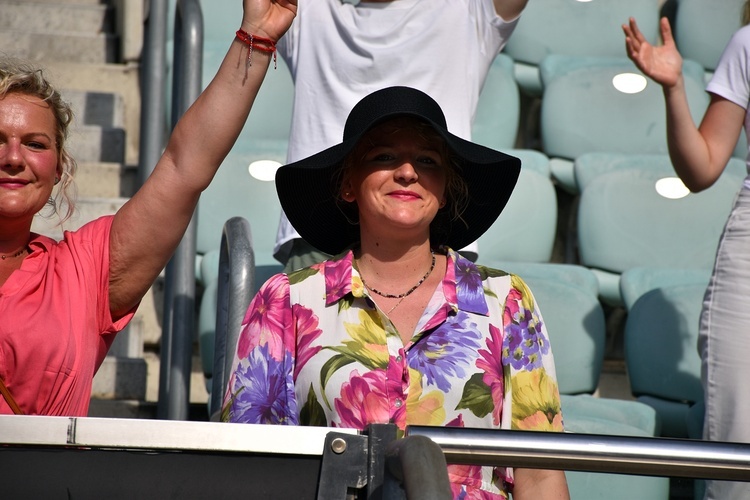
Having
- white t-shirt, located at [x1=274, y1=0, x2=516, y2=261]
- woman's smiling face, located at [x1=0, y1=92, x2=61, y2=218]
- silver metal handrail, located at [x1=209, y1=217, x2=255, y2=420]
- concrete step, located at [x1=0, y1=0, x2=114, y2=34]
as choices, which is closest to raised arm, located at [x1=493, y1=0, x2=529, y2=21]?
white t-shirt, located at [x1=274, y1=0, x2=516, y2=261]

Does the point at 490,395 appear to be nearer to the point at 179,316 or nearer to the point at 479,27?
the point at 479,27

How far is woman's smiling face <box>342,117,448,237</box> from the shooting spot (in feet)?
6.97

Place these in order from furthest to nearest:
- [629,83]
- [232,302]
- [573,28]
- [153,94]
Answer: [573,28] → [629,83] → [153,94] → [232,302]

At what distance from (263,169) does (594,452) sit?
8.73 ft

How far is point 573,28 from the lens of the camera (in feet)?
16.2

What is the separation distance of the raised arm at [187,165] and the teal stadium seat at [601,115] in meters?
2.63

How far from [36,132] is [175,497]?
34.5 inches

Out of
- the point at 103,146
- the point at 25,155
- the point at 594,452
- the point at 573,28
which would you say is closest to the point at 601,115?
the point at 573,28

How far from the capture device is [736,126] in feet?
9.33

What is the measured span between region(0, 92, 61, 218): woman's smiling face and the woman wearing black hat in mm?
452

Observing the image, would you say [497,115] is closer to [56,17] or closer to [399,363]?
[56,17]

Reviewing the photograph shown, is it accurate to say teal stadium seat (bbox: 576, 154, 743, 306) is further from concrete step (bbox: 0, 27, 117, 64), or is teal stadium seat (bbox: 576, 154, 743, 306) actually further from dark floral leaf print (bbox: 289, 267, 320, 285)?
concrete step (bbox: 0, 27, 117, 64)

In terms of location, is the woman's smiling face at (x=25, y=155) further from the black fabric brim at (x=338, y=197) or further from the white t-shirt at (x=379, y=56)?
the white t-shirt at (x=379, y=56)

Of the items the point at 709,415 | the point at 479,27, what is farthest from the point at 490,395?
the point at 479,27
